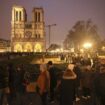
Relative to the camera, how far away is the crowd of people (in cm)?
902

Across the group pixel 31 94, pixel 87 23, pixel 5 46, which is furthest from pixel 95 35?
pixel 31 94

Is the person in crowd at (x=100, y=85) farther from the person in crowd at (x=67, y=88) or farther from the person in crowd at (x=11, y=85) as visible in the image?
the person in crowd at (x=11, y=85)

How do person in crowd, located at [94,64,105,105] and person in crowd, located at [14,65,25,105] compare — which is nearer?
person in crowd, located at [94,64,105,105]

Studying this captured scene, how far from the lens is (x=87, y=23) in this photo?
117m

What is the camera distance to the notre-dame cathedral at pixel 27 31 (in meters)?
167

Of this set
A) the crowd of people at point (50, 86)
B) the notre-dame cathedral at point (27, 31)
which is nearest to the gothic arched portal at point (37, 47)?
the notre-dame cathedral at point (27, 31)

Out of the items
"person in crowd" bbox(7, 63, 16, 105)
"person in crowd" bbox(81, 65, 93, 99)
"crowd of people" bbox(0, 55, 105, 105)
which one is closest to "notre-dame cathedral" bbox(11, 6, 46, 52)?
"person in crowd" bbox(81, 65, 93, 99)

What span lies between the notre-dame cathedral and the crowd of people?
15006 cm

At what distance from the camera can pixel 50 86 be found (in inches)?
504

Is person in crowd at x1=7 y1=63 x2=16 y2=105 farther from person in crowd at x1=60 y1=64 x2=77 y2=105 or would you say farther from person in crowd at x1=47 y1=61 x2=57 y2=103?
person in crowd at x1=60 y1=64 x2=77 y2=105

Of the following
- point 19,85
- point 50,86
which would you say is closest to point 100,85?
point 19,85

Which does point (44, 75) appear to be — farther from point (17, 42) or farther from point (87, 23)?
point (17, 42)

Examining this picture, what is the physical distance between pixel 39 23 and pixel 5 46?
26129 mm

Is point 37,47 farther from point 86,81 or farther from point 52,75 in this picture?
point 52,75
